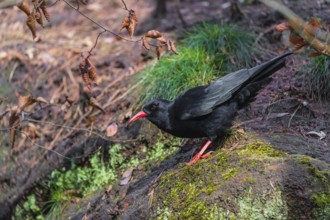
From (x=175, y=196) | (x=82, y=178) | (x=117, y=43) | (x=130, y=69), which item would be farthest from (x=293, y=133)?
(x=117, y=43)

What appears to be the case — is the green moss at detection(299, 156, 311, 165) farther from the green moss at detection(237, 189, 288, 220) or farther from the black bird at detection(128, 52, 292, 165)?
the black bird at detection(128, 52, 292, 165)

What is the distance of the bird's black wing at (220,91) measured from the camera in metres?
4.92

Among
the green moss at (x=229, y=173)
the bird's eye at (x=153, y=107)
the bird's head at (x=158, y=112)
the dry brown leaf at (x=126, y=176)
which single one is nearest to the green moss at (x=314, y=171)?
the green moss at (x=229, y=173)

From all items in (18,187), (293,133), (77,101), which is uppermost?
(293,133)

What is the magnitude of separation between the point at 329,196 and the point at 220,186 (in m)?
0.85

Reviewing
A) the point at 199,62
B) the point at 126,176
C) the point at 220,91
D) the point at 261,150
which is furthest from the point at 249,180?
the point at 199,62

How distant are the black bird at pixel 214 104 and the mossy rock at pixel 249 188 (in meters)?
0.42

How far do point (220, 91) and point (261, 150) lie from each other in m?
0.80

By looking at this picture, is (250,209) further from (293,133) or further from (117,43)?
(117,43)

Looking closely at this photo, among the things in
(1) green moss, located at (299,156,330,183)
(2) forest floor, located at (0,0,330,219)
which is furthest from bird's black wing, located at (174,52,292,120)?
(1) green moss, located at (299,156,330,183)

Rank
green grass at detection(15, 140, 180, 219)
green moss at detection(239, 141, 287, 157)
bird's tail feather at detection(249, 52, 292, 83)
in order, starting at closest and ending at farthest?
green moss at detection(239, 141, 287, 157) < bird's tail feather at detection(249, 52, 292, 83) < green grass at detection(15, 140, 180, 219)

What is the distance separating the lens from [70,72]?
8.16 meters

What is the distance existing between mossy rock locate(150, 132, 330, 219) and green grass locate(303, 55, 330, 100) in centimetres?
140

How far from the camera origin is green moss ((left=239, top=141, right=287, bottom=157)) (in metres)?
4.38
